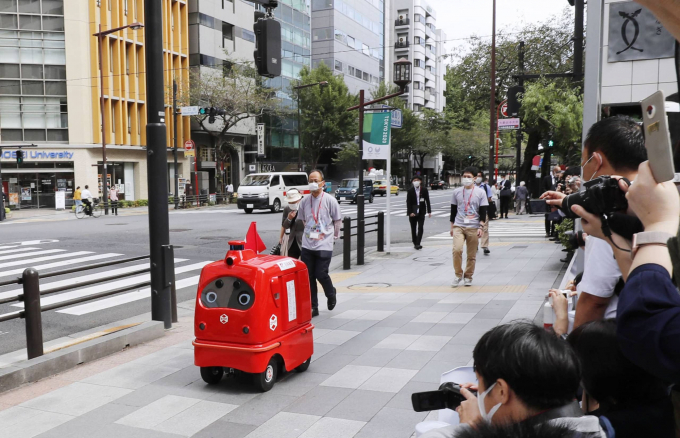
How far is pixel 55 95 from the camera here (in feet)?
117

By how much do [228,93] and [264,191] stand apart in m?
13.8

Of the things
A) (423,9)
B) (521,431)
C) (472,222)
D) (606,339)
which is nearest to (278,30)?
(472,222)

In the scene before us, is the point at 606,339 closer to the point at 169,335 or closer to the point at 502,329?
the point at 502,329

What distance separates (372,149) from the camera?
1396cm

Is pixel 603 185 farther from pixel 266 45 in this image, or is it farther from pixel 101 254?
pixel 101 254

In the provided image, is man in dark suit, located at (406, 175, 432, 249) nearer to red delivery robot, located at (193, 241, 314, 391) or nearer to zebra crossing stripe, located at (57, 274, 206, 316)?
zebra crossing stripe, located at (57, 274, 206, 316)

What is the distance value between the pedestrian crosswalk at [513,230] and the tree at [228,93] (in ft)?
73.3

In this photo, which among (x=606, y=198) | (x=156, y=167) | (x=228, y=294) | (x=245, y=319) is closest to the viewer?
(x=606, y=198)

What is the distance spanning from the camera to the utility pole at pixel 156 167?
6.77 meters

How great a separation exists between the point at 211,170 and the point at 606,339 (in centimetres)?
4674

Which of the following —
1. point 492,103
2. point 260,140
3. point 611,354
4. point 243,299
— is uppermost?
point 492,103

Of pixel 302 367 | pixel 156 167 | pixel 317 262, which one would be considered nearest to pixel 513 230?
pixel 317 262

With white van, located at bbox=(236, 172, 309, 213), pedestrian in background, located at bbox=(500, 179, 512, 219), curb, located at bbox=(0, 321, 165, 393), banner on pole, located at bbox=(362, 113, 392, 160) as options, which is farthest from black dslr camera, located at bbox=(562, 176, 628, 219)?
white van, located at bbox=(236, 172, 309, 213)

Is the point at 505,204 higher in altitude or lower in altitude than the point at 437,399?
lower
